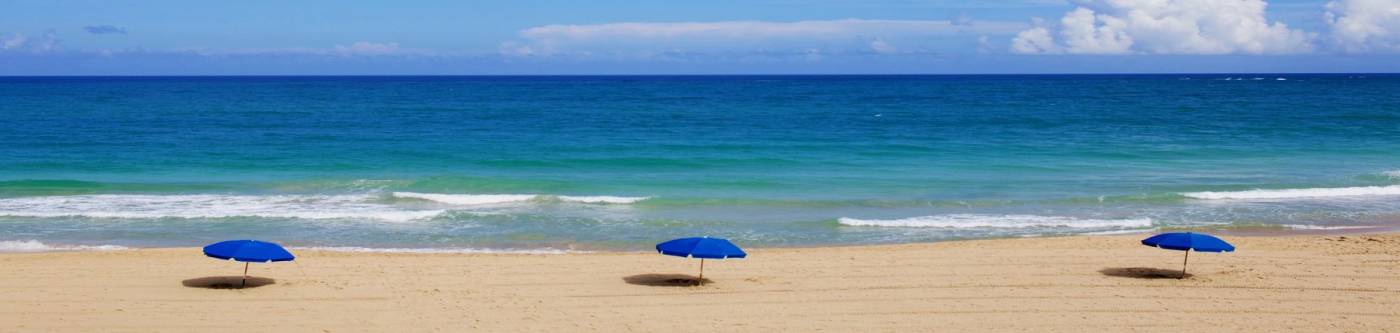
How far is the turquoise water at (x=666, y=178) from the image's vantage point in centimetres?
2445

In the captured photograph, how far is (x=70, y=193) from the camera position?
29.8 m

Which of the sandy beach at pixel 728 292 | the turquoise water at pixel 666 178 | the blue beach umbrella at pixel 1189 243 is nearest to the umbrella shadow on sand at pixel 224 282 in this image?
the sandy beach at pixel 728 292

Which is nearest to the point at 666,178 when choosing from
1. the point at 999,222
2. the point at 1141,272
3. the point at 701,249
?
the point at 999,222

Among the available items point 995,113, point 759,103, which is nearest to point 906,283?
point 995,113

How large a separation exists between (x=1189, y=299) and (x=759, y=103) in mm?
66424

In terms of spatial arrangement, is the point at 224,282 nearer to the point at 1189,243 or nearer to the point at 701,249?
the point at 701,249

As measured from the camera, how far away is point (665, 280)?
59.1ft

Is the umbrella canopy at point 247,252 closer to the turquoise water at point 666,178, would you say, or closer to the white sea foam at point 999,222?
the turquoise water at point 666,178

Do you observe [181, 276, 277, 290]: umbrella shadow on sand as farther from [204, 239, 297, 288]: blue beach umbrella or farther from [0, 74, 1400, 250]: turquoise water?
[0, 74, 1400, 250]: turquoise water

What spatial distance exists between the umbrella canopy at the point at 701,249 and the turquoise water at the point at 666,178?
Result: 5.94 metres

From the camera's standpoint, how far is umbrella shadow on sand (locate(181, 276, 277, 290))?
676 inches

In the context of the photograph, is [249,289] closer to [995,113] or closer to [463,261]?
[463,261]

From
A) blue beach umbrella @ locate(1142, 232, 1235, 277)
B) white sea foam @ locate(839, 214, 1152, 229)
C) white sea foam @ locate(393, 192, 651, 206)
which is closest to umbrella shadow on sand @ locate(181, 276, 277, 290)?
white sea foam @ locate(393, 192, 651, 206)

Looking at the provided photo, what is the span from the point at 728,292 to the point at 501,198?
13067 millimetres
